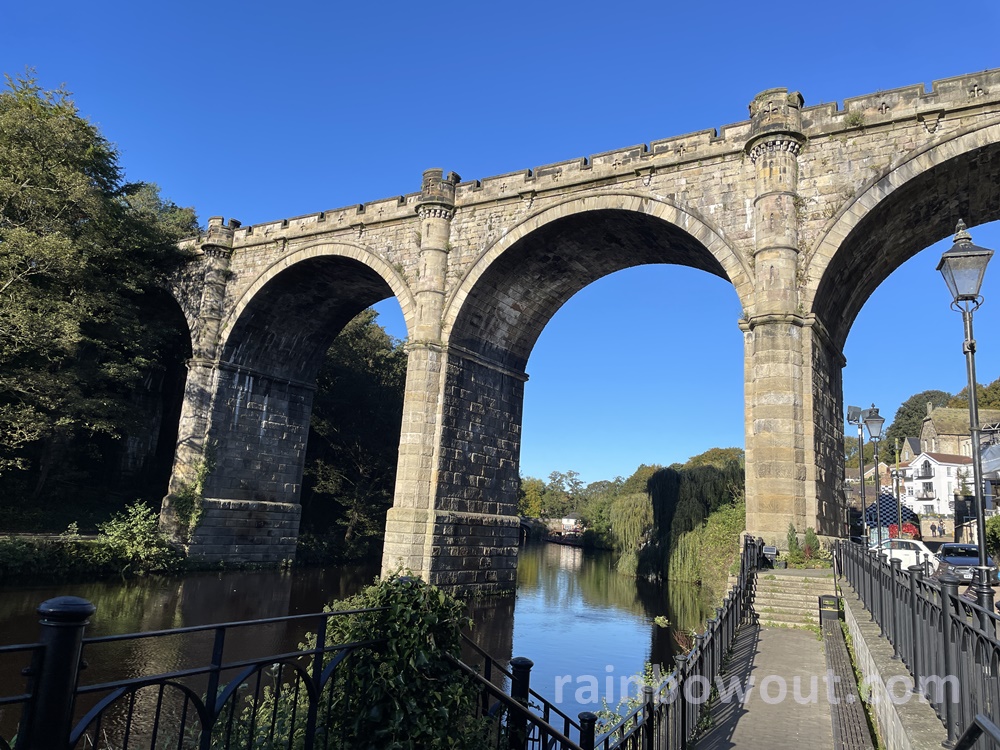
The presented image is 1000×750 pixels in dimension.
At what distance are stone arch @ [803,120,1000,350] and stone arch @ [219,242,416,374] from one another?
1210cm

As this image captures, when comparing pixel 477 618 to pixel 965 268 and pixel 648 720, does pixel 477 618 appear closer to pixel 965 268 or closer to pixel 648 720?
pixel 648 720

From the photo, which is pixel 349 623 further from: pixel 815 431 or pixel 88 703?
pixel 815 431

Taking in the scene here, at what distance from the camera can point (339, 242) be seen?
73.4ft

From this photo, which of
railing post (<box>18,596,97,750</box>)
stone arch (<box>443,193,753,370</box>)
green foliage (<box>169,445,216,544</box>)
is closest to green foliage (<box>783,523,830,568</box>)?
stone arch (<box>443,193,753,370</box>)

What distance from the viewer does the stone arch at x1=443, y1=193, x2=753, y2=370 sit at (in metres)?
17.6

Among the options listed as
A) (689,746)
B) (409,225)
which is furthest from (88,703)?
(409,225)

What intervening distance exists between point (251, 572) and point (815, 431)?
19145 mm

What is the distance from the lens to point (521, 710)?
4.10m

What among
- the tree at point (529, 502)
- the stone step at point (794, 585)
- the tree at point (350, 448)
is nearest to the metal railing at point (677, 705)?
the stone step at point (794, 585)

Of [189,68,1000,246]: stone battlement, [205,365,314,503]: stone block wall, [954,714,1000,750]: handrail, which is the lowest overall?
[954,714,1000,750]: handrail

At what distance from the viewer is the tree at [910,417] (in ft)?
300

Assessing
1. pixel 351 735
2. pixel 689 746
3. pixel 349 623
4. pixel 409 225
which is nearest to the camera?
pixel 351 735

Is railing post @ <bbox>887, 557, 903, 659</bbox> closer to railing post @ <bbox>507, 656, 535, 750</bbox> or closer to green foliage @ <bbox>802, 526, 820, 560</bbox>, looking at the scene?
railing post @ <bbox>507, 656, 535, 750</bbox>

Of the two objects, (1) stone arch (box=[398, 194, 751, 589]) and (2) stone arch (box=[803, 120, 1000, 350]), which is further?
(1) stone arch (box=[398, 194, 751, 589])
